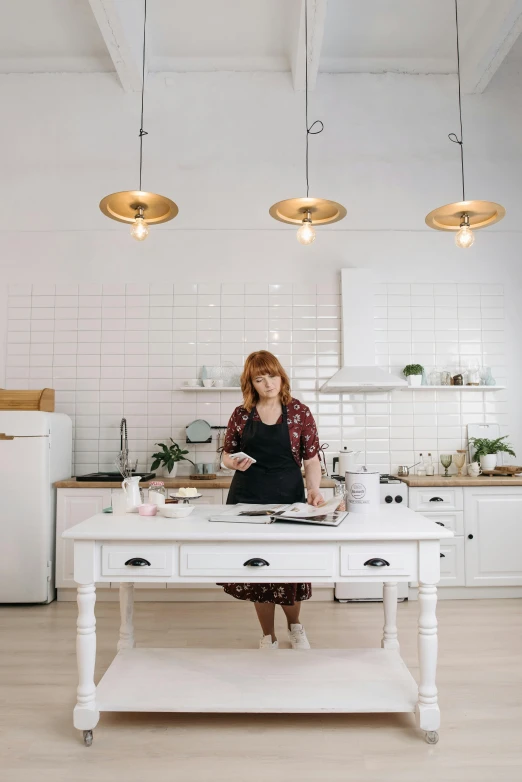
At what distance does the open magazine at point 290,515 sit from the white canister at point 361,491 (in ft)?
Result: 0.22

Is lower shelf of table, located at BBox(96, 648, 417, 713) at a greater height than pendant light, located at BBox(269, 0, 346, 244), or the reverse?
pendant light, located at BBox(269, 0, 346, 244)

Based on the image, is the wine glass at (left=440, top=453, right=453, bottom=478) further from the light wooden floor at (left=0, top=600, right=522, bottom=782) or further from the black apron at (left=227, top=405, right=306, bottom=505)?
the black apron at (left=227, top=405, right=306, bottom=505)

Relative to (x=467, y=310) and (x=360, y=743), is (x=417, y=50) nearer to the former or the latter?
(x=467, y=310)

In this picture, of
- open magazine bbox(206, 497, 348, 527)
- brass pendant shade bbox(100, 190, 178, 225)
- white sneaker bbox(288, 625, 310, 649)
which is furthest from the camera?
white sneaker bbox(288, 625, 310, 649)

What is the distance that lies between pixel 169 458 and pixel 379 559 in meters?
2.57

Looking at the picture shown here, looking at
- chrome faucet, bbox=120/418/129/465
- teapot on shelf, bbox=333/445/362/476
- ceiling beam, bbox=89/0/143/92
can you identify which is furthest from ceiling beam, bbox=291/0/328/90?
chrome faucet, bbox=120/418/129/465

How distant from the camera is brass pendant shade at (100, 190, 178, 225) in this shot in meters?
2.75

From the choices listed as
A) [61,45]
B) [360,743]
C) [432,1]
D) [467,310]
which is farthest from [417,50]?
[360,743]

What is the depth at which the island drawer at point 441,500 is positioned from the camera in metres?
4.18

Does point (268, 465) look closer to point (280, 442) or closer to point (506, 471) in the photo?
point (280, 442)

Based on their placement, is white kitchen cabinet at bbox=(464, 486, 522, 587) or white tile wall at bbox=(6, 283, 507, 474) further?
white tile wall at bbox=(6, 283, 507, 474)

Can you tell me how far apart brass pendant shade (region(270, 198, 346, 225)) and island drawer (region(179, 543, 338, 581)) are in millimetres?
1629

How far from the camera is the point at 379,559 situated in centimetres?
224

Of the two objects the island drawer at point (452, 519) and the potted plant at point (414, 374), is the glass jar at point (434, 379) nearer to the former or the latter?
the potted plant at point (414, 374)
